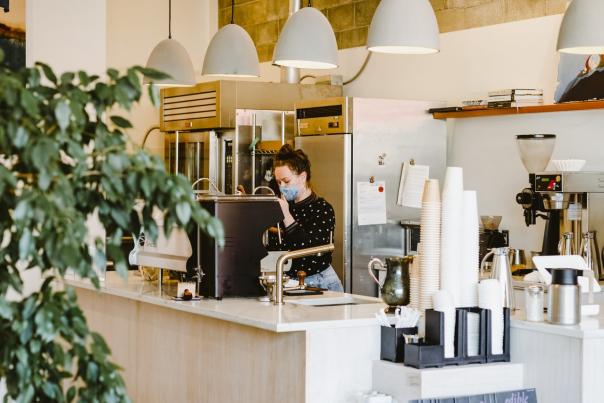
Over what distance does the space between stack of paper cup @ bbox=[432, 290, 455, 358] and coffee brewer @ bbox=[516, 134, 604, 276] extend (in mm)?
1871

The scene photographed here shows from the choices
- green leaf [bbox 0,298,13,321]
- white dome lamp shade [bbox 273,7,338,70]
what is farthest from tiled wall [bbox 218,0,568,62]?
green leaf [bbox 0,298,13,321]

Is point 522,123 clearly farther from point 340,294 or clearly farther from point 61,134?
point 61,134

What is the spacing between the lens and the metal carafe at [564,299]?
342cm

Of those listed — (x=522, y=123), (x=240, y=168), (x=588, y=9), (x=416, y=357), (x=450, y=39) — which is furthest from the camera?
(x=240, y=168)

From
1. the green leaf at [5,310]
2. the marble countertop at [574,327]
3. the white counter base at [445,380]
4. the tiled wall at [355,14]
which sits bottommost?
the white counter base at [445,380]

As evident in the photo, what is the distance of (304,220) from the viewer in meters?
5.35

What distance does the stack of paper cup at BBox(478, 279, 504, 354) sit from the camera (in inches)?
141

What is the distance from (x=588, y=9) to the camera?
391 centimetres

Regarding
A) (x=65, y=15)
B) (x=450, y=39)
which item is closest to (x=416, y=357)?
(x=65, y=15)

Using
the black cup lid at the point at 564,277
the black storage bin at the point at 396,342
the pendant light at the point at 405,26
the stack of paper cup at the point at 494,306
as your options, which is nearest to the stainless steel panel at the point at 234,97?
the pendant light at the point at 405,26

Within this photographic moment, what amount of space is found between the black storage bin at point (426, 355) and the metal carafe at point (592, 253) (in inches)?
77.2

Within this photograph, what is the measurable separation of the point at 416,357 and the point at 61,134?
1950 millimetres

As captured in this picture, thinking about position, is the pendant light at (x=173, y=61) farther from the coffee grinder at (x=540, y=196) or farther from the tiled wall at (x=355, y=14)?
the coffee grinder at (x=540, y=196)

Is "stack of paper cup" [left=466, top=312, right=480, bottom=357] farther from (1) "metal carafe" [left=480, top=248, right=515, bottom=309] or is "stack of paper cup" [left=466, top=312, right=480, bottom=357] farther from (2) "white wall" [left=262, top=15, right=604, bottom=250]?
(2) "white wall" [left=262, top=15, right=604, bottom=250]
